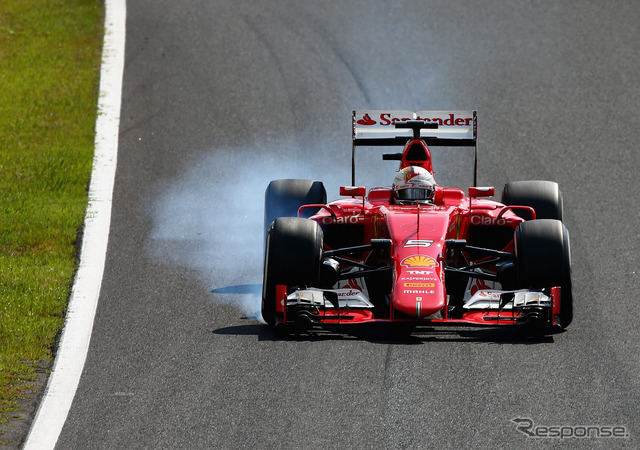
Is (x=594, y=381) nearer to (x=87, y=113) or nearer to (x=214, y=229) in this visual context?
(x=214, y=229)

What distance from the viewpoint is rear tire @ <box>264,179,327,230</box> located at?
41.0ft

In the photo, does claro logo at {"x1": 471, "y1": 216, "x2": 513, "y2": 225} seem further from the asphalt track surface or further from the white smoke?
the white smoke

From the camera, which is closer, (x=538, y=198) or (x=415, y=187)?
(x=415, y=187)

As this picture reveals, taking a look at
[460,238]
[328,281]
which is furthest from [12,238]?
[460,238]

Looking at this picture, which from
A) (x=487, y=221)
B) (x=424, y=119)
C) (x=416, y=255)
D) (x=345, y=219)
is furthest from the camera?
(x=424, y=119)

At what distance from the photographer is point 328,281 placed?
10.8m

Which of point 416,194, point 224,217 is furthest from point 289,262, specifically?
point 224,217

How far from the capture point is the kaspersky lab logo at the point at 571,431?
8.16 m

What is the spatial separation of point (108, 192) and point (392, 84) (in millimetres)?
5835

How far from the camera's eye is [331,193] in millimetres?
15273

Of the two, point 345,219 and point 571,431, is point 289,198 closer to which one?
point 345,219

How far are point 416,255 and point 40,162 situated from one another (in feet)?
22.0

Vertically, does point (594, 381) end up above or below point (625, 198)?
below

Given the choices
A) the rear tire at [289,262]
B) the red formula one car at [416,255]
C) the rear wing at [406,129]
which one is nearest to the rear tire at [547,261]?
the red formula one car at [416,255]
